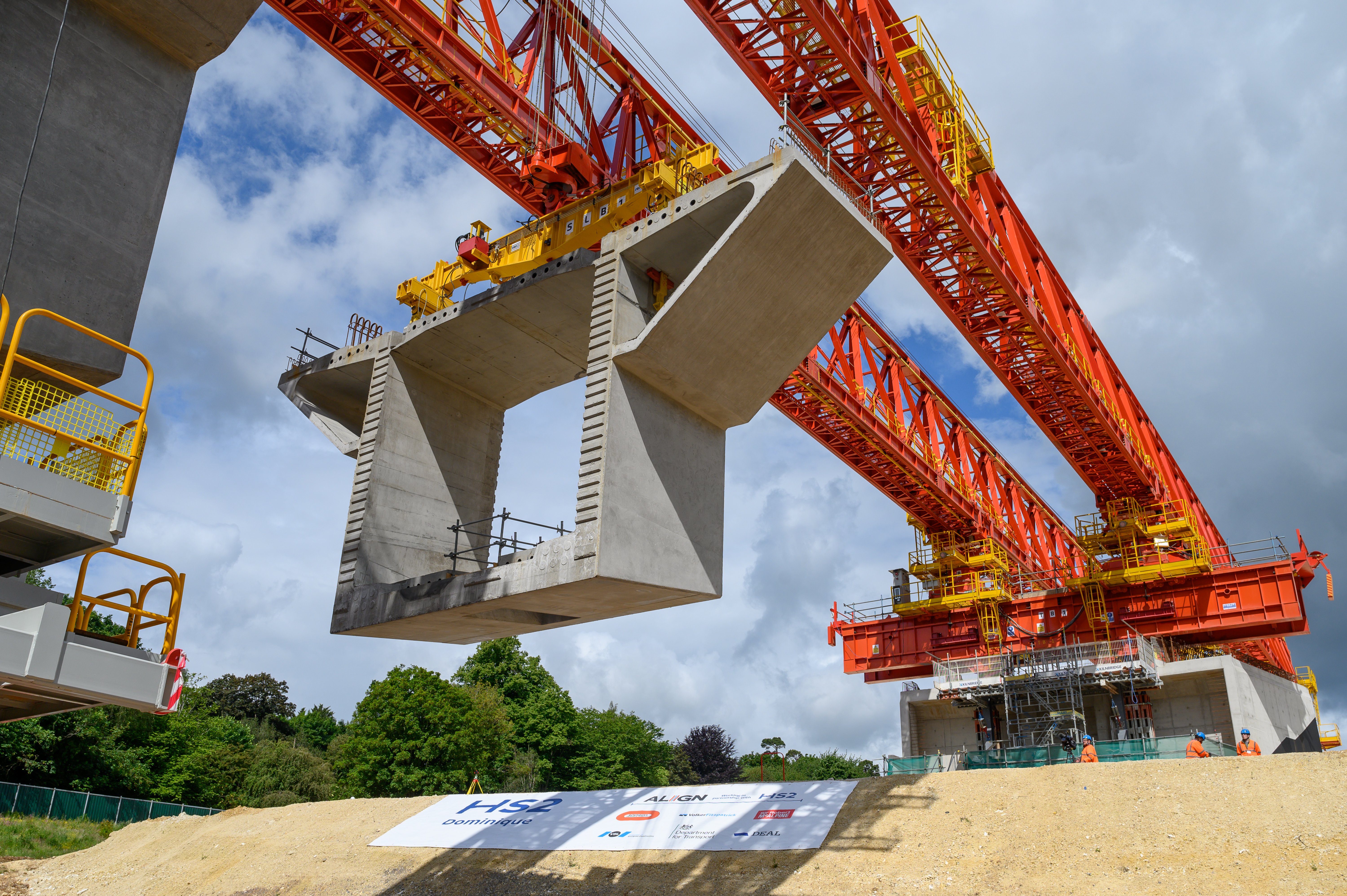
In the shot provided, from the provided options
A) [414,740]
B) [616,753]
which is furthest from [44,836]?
[616,753]

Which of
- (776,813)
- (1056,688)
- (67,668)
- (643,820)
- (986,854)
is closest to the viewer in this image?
(67,668)

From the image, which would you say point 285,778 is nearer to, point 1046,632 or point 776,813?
point 1046,632

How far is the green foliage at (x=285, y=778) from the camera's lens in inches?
1854

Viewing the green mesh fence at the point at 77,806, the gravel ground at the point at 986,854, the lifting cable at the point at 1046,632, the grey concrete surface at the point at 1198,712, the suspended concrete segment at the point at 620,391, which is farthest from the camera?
the lifting cable at the point at 1046,632

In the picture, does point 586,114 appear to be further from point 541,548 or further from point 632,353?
point 541,548

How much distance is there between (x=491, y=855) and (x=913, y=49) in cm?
1989

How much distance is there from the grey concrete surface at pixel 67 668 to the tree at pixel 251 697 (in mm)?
66493

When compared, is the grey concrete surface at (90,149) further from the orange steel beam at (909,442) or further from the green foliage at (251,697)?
the green foliage at (251,697)

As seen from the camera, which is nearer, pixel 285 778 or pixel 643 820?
pixel 643 820

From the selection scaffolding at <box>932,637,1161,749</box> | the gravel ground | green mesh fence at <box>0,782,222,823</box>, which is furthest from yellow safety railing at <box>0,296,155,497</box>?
scaffolding at <box>932,637,1161,749</box>

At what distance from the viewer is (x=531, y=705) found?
6347 cm

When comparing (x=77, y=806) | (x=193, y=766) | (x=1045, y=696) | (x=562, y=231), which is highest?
(x=562, y=231)

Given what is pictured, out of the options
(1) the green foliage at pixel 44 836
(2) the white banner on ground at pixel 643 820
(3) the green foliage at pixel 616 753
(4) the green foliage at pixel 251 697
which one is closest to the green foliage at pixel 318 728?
(4) the green foliage at pixel 251 697

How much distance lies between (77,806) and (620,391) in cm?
3188
